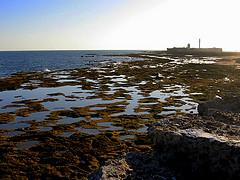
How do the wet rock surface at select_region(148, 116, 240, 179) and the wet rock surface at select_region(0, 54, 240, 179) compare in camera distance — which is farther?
the wet rock surface at select_region(0, 54, 240, 179)

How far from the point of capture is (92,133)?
56.9ft

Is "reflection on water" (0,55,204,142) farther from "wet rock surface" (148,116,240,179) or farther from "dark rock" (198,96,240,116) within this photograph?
"wet rock surface" (148,116,240,179)

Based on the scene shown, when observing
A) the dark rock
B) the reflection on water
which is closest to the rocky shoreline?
the dark rock

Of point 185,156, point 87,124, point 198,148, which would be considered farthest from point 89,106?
point 198,148

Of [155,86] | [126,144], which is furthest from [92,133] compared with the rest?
[155,86]

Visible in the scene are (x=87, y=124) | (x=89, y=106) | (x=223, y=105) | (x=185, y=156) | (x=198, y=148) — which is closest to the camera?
(x=198, y=148)

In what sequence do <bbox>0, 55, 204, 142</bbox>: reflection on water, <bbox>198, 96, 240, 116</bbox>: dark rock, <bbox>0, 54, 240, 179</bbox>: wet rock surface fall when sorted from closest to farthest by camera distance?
1. <bbox>0, 54, 240, 179</bbox>: wet rock surface
2. <bbox>198, 96, 240, 116</bbox>: dark rock
3. <bbox>0, 55, 204, 142</bbox>: reflection on water

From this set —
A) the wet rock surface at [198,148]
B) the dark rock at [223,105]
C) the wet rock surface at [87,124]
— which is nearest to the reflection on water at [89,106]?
the wet rock surface at [87,124]

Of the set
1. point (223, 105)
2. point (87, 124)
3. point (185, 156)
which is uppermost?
point (223, 105)

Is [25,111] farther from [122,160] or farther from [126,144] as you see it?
[122,160]

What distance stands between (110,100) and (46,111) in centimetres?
587

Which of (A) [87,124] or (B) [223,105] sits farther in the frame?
(A) [87,124]

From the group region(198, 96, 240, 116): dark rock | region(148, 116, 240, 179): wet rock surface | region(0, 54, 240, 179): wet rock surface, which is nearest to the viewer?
region(148, 116, 240, 179): wet rock surface

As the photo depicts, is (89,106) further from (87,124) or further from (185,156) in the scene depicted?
(185,156)
